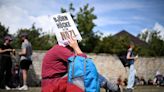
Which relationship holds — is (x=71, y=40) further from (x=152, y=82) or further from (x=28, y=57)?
(x=152, y=82)

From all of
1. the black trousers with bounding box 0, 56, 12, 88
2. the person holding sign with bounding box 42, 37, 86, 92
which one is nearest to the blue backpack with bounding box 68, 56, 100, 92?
the person holding sign with bounding box 42, 37, 86, 92

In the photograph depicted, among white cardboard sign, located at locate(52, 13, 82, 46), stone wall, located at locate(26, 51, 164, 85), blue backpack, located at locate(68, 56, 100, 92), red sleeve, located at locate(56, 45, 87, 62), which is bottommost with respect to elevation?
stone wall, located at locate(26, 51, 164, 85)

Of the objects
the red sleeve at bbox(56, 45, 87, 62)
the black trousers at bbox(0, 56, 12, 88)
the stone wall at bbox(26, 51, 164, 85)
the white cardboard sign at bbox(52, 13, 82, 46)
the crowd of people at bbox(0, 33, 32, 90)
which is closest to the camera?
the white cardboard sign at bbox(52, 13, 82, 46)

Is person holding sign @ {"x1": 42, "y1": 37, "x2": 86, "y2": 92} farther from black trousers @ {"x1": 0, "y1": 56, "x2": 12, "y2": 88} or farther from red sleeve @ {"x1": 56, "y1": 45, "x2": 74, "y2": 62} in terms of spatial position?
black trousers @ {"x1": 0, "y1": 56, "x2": 12, "y2": 88}

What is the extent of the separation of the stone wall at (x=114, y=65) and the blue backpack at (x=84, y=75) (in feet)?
54.3

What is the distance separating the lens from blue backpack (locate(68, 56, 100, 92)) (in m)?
4.80

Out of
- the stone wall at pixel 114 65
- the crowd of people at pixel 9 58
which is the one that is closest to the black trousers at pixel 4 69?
the crowd of people at pixel 9 58

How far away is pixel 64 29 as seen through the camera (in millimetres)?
5379

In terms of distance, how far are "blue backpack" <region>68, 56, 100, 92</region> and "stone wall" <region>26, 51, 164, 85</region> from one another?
54.3ft

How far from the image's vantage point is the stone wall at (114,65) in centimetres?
2170

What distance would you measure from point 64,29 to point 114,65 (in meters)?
20.6

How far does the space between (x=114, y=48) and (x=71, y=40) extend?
144ft

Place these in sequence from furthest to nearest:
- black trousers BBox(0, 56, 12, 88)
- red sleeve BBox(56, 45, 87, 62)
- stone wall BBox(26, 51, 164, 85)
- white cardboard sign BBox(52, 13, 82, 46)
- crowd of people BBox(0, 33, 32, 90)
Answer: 1. stone wall BBox(26, 51, 164, 85)
2. black trousers BBox(0, 56, 12, 88)
3. crowd of people BBox(0, 33, 32, 90)
4. red sleeve BBox(56, 45, 87, 62)
5. white cardboard sign BBox(52, 13, 82, 46)

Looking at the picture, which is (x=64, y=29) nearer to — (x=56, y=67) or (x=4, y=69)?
(x=56, y=67)
